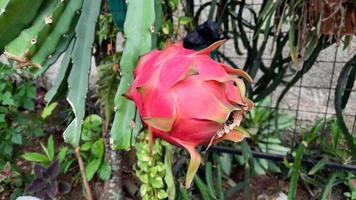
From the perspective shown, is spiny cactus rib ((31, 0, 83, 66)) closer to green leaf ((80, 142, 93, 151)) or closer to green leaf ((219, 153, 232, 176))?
green leaf ((80, 142, 93, 151))

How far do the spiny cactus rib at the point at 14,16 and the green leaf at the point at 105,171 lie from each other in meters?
0.92

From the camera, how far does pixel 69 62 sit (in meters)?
0.52

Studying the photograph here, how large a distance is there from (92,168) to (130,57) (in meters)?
1.03

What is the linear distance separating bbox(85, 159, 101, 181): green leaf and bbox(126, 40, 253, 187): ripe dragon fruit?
3.41 ft

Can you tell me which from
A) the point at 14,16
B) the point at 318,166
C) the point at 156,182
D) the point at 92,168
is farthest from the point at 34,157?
the point at 14,16

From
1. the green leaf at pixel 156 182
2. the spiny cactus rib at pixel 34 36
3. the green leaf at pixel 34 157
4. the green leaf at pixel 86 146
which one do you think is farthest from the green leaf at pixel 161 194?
the spiny cactus rib at pixel 34 36

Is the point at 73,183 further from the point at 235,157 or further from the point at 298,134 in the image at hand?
the point at 298,134

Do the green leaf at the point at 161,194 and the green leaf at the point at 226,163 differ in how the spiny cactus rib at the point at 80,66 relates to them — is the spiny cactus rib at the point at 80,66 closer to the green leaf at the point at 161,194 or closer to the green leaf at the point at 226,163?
the green leaf at the point at 161,194

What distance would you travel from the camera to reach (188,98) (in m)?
0.37

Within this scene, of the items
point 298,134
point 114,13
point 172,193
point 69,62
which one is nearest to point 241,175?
point 298,134

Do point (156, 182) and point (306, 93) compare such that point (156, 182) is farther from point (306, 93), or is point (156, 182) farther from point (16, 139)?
point (306, 93)

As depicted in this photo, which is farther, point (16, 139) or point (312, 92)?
point (312, 92)

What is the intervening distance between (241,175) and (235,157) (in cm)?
8

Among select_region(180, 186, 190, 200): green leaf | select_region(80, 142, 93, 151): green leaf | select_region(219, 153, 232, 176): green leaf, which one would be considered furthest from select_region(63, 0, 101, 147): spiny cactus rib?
select_region(219, 153, 232, 176): green leaf
